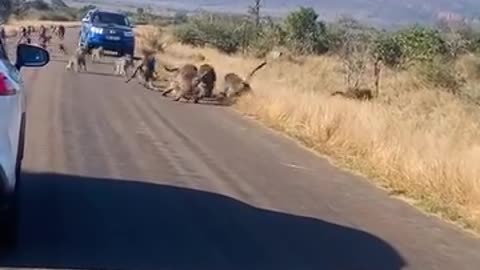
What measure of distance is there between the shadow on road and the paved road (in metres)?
0.01

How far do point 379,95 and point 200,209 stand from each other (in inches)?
891

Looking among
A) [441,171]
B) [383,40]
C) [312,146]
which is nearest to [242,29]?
[383,40]

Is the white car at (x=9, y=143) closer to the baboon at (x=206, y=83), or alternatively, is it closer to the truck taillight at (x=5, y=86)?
the truck taillight at (x=5, y=86)

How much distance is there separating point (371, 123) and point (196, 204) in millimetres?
8037

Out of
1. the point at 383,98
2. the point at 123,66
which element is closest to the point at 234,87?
the point at 383,98

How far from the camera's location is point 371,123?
20.7m

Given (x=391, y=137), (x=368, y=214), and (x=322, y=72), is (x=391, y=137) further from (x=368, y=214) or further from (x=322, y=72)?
(x=322, y=72)

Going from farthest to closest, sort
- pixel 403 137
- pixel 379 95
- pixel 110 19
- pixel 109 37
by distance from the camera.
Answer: pixel 110 19 < pixel 109 37 < pixel 379 95 < pixel 403 137

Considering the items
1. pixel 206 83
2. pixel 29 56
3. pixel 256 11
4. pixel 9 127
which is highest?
pixel 29 56

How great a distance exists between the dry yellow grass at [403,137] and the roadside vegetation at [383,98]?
0.02 meters

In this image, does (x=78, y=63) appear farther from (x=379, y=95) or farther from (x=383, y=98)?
(x=383, y=98)

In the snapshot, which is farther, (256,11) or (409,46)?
(256,11)

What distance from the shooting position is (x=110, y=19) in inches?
1783

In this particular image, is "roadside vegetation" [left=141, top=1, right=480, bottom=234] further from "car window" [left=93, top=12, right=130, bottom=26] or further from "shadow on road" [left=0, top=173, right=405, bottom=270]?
"car window" [left=93, top=12, right=130, bottom=26]
